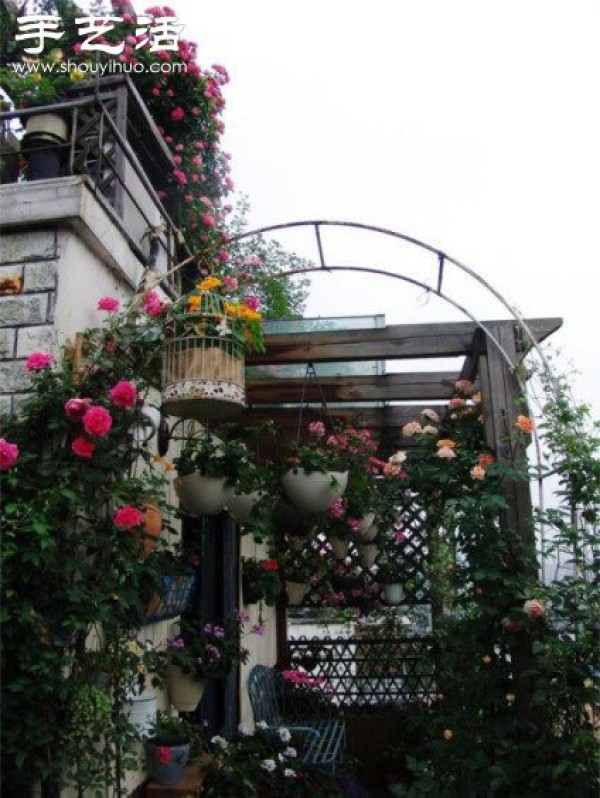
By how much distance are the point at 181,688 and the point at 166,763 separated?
1.49 feet

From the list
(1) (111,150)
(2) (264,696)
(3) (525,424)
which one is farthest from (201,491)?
(2) (264,696)

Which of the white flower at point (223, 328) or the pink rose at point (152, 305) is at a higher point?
the pink rose at point (152, 305)

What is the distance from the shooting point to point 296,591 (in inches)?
250

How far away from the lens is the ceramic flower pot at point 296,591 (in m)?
6.25

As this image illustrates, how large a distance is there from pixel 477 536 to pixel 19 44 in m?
3.59

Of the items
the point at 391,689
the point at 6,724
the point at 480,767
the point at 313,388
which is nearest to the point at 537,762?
the point at 480,767

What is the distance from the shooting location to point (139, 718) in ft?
9.23

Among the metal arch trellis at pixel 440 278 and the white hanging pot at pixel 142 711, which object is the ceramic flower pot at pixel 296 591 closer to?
the white hanging pot at pixel 142 711

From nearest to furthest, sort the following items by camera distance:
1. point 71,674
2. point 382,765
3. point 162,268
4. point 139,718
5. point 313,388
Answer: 1. point 71,674
2. point 139,718
3. point 162,268
4. point 313,388
5. point 382,765

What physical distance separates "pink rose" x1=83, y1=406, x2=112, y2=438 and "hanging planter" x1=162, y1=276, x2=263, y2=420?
0.31m

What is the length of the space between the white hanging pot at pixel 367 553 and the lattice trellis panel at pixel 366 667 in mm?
818

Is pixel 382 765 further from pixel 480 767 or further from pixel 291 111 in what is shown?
pixel 291 111

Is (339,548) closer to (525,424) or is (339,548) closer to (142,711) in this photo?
(142,711)

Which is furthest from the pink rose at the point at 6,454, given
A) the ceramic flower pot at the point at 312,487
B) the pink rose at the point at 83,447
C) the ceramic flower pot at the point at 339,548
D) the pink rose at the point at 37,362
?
the ceramic flower pot at the point at 339,548
